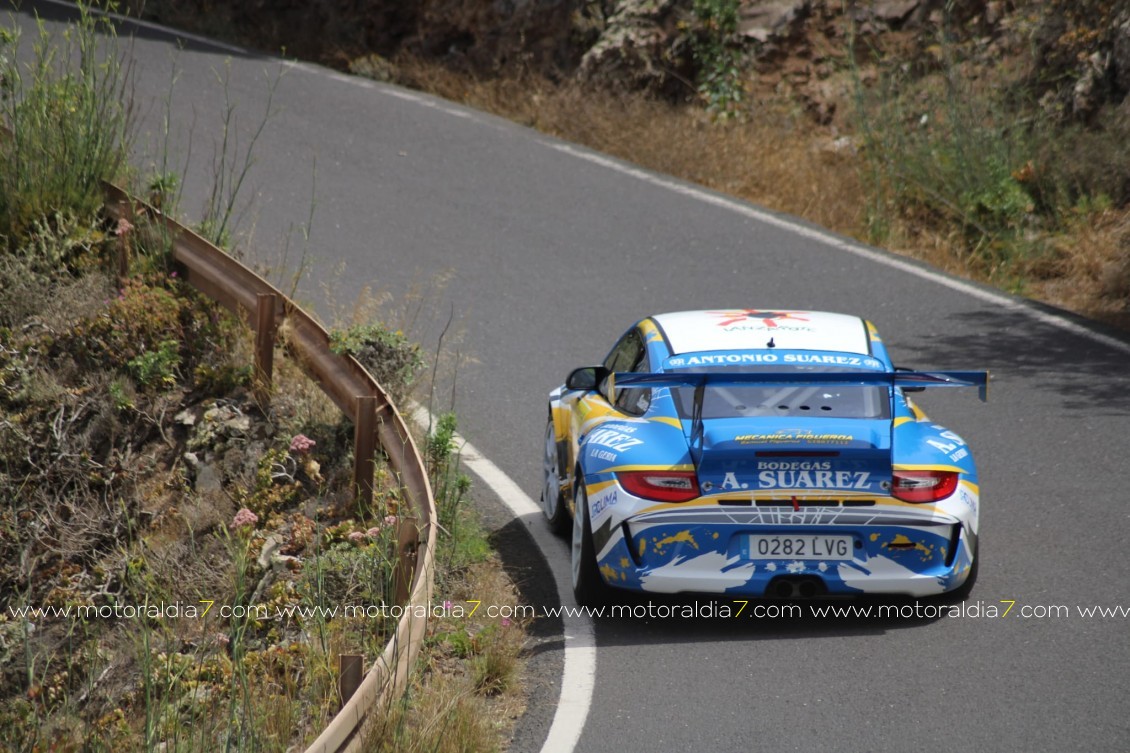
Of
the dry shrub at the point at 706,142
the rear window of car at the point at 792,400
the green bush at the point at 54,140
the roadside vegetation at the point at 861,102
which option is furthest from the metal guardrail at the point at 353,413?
the dry shrub at the point at 706,142

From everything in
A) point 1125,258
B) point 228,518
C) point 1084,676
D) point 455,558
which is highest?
point 1125,258

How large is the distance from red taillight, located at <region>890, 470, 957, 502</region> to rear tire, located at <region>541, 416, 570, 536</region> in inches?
83.5

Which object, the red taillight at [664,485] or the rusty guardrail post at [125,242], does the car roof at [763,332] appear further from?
the rusty guardrail post at [125,242]

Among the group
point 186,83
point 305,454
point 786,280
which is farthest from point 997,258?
point 186,83

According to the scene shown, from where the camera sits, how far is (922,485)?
6.74 m

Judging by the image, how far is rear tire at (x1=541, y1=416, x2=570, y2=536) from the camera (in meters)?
8.24

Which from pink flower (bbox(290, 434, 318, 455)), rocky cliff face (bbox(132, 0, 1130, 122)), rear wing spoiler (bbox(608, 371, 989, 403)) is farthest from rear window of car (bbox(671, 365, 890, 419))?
rocky cliff face (bbox(132, 0, 1130, 122))

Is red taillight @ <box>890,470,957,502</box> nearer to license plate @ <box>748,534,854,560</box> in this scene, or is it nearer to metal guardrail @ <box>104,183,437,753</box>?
license plate @ <box>748,534,854,560</box>

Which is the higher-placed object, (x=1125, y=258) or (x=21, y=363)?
(x=1125, y=258)

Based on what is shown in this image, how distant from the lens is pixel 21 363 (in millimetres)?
10242

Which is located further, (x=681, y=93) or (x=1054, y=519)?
(x=681, y=93)

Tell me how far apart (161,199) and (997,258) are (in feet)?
26.5

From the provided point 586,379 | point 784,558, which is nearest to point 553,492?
point 586,379

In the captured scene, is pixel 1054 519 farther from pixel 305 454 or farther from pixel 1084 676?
pixel 305 454
